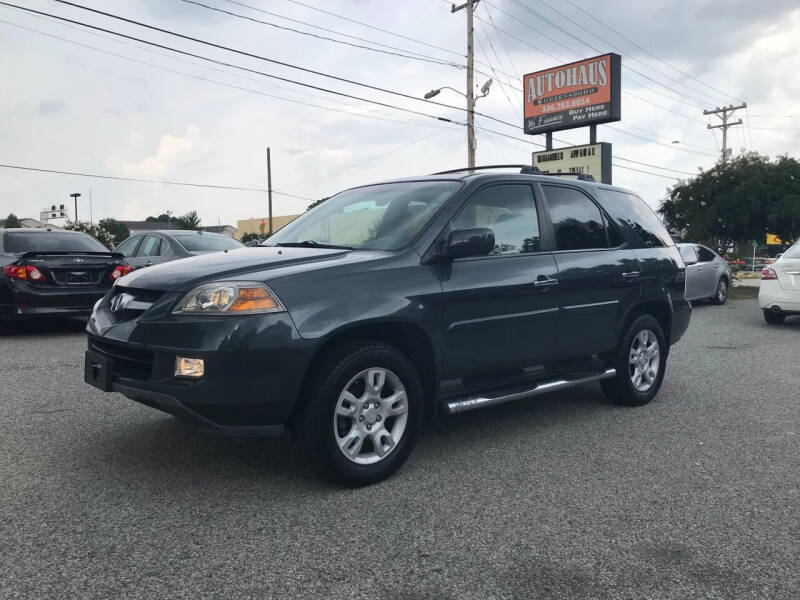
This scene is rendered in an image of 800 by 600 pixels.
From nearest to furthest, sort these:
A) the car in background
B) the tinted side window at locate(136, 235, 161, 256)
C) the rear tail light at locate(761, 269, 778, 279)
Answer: the rear tail light at locate(761, 269, 778, 279)
the tinted side window at locate(136, 235, 161, 256)
the car in background

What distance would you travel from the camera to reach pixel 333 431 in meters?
3.72

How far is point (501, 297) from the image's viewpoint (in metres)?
4.56

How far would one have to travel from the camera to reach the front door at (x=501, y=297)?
434 cm

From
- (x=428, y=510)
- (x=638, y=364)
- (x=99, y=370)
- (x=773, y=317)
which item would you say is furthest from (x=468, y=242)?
(x=773, y=317)

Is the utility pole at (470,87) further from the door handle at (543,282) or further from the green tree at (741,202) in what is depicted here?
the door handle at (543,282)

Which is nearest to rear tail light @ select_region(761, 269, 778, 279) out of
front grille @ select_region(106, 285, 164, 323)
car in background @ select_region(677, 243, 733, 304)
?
car in background @ select_region(677, 243, 733, 304)

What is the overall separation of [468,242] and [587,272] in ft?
4.88

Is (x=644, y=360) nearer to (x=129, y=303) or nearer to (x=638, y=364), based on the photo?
(x=638, y=364)

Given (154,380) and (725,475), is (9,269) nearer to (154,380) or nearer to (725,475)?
(154,380)

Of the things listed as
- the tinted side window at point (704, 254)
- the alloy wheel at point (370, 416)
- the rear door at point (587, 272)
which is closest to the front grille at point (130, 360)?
the alloy wheel at point (370, 416)

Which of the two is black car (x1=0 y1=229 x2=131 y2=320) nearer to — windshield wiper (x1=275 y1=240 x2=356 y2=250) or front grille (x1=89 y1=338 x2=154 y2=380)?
windshield wiper (x1=275 y1=240 x2=356 y2=250)

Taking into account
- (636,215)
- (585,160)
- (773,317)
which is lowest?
(773,317)

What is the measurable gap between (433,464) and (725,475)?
67.5 inches

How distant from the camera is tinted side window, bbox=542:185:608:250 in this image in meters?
5.23
